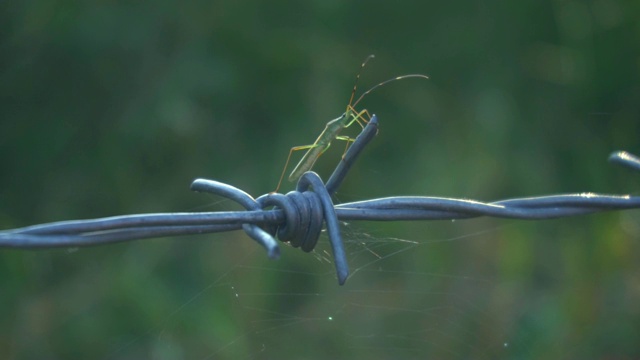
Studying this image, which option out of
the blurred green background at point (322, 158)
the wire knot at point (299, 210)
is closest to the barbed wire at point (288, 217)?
the wire knot at point (299, 210)

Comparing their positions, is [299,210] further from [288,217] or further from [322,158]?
[322,158]

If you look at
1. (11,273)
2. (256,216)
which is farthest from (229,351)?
(256,216)

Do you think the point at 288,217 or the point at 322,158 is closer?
the point at 288,217

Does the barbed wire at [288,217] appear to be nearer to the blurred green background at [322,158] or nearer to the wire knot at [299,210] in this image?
the wire knot at [299,210]

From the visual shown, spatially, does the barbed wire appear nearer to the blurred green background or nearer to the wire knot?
the wire knot

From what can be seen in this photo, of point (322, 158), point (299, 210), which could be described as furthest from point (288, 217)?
point (322, 158)
